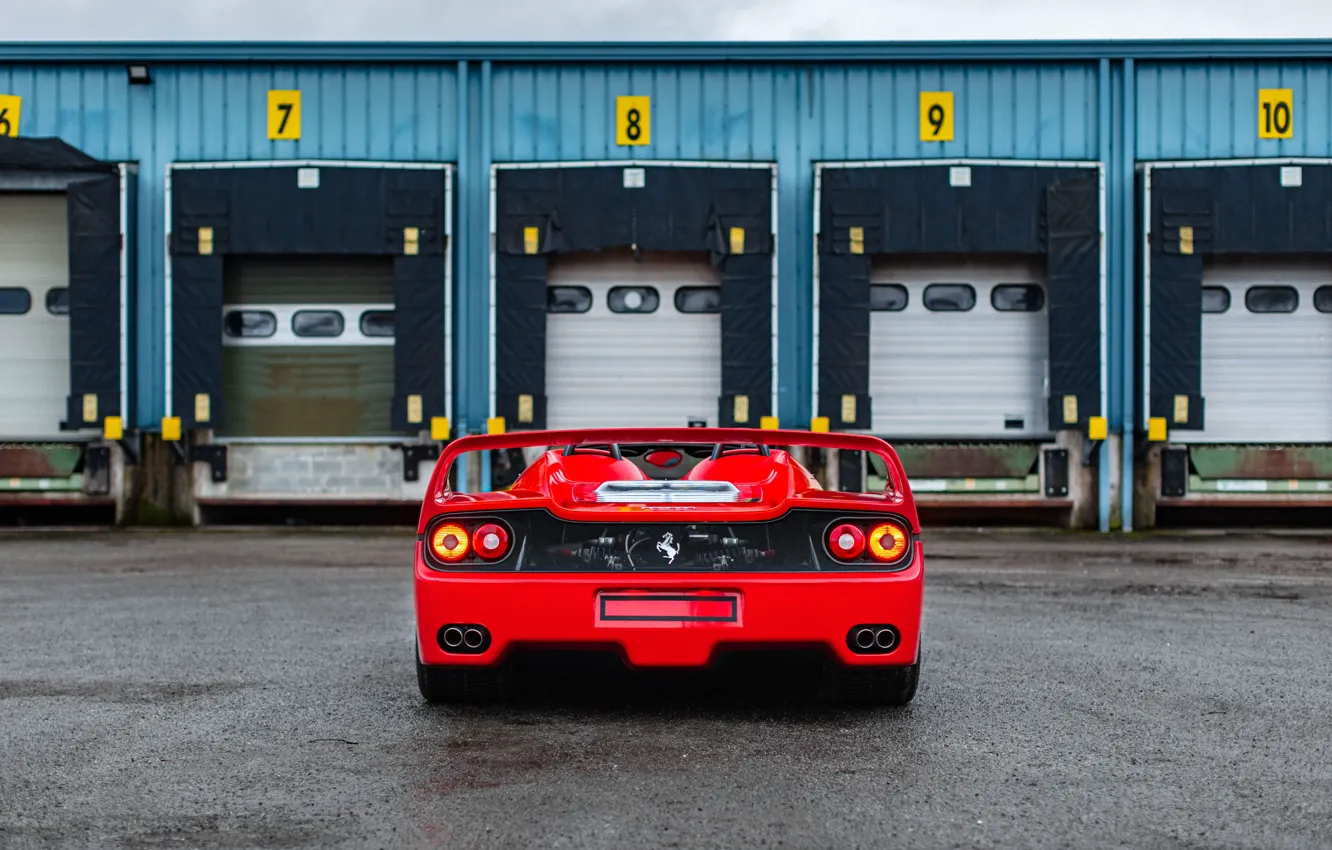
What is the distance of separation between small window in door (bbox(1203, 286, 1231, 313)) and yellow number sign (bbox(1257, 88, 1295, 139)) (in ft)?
5.49

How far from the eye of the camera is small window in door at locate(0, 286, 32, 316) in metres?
15.9

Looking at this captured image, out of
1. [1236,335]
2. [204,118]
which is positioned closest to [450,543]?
[204,118]

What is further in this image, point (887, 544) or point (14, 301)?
point (14, 301)

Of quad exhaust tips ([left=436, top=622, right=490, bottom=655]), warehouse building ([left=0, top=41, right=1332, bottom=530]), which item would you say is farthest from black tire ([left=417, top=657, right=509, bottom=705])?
warehouse building ([left=0, top=41, right=1332, bottom=530])

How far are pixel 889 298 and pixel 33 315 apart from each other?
30.5 feet

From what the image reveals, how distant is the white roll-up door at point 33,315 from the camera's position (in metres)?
15.8

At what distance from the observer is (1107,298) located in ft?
50.7

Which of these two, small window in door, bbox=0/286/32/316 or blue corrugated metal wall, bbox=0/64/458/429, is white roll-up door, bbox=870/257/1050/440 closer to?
blue corrugated metal wall, bbox=0/64/458/429

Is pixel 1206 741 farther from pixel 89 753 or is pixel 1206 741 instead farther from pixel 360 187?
pixel 360 187

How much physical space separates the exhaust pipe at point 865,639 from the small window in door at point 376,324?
11.5m

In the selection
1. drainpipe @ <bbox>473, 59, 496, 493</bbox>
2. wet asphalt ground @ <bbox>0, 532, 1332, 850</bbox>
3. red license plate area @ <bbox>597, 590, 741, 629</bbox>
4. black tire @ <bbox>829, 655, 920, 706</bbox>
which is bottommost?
wet asphalt ground @ <bbox>0, 532, 1332, 850</bbox>

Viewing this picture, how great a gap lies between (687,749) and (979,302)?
11.9m

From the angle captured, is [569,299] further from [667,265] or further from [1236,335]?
[1236,335]

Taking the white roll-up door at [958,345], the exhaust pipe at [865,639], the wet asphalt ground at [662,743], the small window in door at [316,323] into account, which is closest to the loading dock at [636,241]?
the white roll-up door at [958,345]
